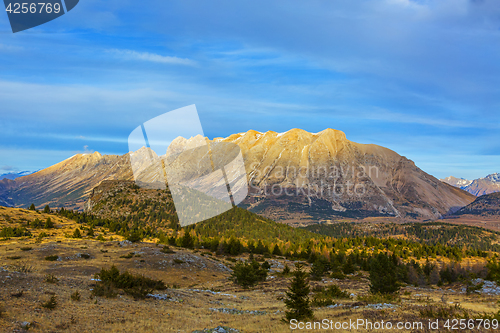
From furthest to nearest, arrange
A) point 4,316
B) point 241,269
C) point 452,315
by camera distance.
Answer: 1. point 241,269
2. point 452,315
3. point 4,316

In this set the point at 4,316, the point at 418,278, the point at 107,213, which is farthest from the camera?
the point at 107,213

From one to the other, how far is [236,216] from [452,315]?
165235 mm

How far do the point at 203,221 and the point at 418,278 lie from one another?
110624 millimetres

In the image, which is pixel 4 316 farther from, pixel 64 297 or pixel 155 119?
pixel 155 119

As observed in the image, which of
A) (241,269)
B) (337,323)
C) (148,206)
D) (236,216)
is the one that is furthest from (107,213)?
(337,323)

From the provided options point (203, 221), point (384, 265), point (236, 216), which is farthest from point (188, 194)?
point (384, 265)

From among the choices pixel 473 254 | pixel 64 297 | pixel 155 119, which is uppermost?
pixel 155 119

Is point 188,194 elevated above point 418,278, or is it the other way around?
point 188,194

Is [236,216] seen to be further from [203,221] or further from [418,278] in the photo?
→ [418,278]

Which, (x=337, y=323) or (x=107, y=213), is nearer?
(x=337, y=323)

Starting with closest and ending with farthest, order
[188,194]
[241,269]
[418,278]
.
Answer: [241,269]
[418,278]
[188,194]

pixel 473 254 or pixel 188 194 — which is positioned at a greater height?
pixel 188 194

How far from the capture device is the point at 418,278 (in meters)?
92.2

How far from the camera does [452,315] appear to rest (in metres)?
18.9
